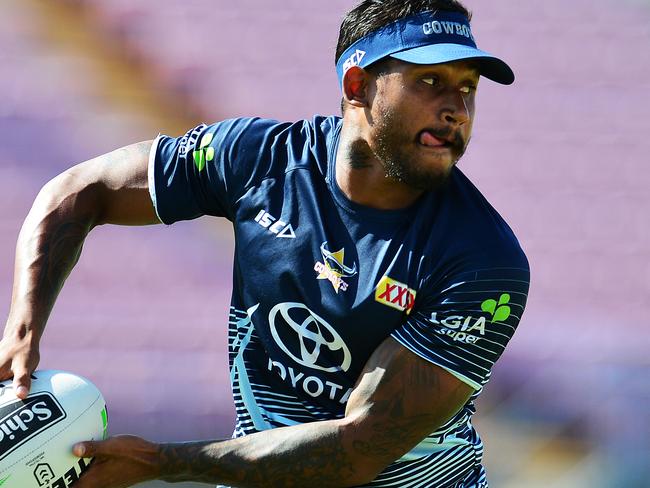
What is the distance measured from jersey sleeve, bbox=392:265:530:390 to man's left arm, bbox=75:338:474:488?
0.03 meters

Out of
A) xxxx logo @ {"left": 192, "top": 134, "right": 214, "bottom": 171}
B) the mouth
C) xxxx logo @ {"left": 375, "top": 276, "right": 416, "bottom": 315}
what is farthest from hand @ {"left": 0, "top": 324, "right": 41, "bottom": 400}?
the mouth

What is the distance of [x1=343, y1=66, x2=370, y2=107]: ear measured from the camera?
292 cm

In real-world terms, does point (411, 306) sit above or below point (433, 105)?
below

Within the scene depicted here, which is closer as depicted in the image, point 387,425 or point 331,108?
point 387,425

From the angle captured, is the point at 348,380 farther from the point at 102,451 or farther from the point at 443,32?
the point at 443,32

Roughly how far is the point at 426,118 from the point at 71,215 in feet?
3.22

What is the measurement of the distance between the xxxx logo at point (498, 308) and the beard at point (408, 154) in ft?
0.99

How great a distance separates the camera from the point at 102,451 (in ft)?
8.95

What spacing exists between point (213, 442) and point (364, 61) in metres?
0.98

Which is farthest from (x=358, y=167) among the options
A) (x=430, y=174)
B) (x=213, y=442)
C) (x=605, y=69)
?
(x=605, y=69)

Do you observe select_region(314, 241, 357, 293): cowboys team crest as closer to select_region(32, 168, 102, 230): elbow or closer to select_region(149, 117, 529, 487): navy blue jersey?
select_region(149, 117, 529, 487): navy blue jersey

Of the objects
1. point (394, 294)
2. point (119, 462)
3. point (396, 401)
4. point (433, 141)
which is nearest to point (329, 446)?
point (396, 401)

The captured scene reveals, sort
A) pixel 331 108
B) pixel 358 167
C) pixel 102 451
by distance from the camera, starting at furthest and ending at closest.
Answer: pixel 331 108, pixel 358 167, pixel 102 451

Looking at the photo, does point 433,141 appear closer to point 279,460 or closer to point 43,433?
point 279,460
